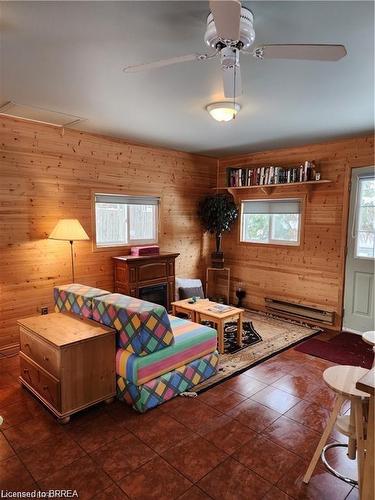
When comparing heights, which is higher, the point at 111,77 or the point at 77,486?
the point at 111,77

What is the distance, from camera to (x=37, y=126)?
3756mm

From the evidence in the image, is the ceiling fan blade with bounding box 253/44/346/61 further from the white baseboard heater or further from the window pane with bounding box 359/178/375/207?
the white baseboard heater

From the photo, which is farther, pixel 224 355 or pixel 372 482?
pixel 224 355

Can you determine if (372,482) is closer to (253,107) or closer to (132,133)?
(253,107)

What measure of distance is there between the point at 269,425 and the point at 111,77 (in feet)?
9.59

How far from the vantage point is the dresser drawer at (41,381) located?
2.46 meters

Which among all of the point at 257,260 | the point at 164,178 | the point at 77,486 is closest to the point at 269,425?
the point at 77,486

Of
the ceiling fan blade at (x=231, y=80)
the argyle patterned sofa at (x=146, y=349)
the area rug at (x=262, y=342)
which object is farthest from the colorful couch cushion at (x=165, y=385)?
the ceiling fan blade at (x=231, y=80)

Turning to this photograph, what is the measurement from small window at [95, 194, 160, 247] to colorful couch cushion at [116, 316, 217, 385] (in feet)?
6.23

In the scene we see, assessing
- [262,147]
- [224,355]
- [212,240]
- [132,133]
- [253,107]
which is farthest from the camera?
[212,240]

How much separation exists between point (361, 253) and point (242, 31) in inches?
140

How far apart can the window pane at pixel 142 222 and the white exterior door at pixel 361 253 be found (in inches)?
113

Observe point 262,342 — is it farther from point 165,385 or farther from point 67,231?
point 67,231

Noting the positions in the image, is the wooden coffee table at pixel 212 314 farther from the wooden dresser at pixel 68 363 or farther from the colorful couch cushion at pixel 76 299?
the wooden dresser at pixel 68 363
